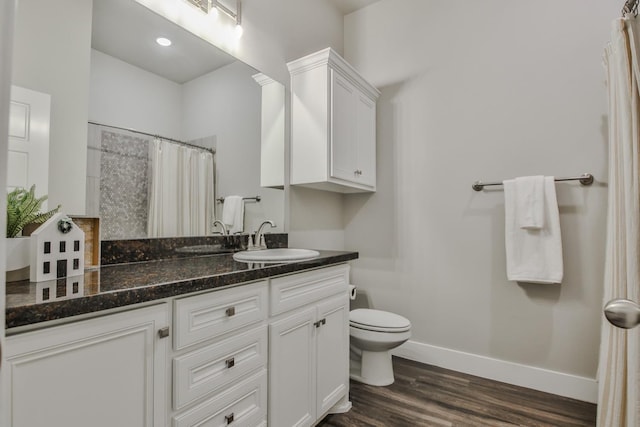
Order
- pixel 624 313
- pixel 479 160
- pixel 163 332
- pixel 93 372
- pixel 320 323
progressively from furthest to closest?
pixel 479 160 → pixel 320 323 → pixel 163 332 → pixel 93 372 → pixel 624 313

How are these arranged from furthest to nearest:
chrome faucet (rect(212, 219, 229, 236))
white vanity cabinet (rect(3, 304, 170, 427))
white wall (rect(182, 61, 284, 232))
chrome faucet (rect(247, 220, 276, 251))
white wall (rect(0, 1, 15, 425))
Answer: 1. chrome faucet (rect(247, 220, 276, 251))
2. chrome faucet (rect(212, 219, 229, 236))
3. white wall (rect(182, 61, 284, 232))
4. white vanity cabinet (rect(3, 304, 170, 427))
5. white wall (rect(0, 1, 15, 425))

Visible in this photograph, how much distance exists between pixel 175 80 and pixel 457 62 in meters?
1.92

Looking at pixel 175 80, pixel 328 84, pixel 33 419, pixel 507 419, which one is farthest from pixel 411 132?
pixel 33 419

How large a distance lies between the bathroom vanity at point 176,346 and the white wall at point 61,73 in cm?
37

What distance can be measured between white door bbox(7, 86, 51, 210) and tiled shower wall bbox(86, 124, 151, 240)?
0.50 ft

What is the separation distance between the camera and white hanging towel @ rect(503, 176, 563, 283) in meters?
1.95

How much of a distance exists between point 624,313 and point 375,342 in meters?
1.59

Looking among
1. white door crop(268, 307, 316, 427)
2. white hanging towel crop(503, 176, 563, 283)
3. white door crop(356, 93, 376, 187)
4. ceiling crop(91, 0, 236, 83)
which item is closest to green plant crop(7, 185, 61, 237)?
ceiling crop(91, 0, 236, 83)

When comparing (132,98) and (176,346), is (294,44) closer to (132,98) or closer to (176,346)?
(132,98)

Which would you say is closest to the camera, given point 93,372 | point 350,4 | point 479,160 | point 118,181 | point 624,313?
point 624,313

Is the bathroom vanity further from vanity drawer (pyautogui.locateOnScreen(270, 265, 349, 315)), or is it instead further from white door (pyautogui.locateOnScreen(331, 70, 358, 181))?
white door (pyautogui.locateOnScreen(331, 70, 358, 181))

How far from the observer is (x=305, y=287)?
1.52m

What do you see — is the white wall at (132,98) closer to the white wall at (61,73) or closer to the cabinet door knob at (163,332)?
the white wall at (61,73)

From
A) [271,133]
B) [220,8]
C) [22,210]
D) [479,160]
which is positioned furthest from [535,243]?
[22,210]
